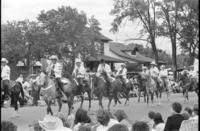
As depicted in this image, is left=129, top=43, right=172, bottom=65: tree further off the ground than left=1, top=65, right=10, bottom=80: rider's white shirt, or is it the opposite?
left=129, top=43, right=172, bottom=65: tree

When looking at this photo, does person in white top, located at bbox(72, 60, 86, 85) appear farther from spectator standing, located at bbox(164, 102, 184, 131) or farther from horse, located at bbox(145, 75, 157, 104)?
spectator standing, located at bbox(164, 102, 184, 131)

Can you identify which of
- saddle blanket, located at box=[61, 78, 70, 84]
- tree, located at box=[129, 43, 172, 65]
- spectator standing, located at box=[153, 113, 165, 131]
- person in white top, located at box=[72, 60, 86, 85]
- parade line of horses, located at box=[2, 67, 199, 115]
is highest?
tree, located at box=[129, 43, 172, 65]

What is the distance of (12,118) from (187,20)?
3171cm

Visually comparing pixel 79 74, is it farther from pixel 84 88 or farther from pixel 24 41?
pixel 24 41

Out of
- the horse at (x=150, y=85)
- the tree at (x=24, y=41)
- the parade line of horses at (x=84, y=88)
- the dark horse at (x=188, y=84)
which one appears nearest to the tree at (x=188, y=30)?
the tree at (x=24, y=41)

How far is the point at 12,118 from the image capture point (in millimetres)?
17094

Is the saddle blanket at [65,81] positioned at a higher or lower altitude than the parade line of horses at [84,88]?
higher

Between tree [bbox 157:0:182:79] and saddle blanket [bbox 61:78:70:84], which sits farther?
tree [bbox 157:0:182:79]

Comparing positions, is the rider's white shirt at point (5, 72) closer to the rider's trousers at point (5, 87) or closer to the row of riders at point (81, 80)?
the row of riders at point (81, 80)

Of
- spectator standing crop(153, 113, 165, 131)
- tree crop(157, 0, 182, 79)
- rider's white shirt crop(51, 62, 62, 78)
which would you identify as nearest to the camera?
spectator standing crop(153, 113, 165, 131)

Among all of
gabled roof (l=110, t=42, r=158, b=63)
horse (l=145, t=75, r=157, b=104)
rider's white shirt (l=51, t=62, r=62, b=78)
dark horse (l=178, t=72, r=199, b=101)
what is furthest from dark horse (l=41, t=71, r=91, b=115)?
gabled roof (l=110, t=42, r=158, b=63)

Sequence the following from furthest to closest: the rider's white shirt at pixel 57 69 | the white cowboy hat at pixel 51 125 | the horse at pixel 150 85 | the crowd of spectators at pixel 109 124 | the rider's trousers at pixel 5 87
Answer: the horse at pixel 150 85, the rider's trousers at pixel 5 87, the rider's white shirt at pixel 57 69, the white cowboy hat at pixel 51 125, the crowd of spectators at pixel 109 124

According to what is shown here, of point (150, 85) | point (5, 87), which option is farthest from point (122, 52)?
point (5, 87)

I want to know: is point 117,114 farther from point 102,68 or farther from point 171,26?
point 171,26
